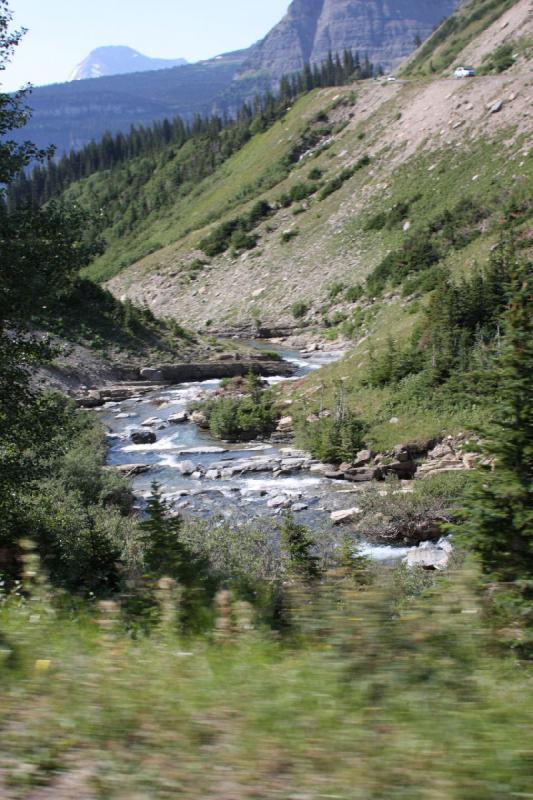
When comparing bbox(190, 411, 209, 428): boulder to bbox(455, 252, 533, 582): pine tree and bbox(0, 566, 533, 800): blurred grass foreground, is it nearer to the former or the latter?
bbox(455, 252, 533, 582): pine tree

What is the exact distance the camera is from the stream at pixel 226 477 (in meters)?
20.5

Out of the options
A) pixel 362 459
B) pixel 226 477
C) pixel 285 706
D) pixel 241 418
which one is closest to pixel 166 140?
pixel 241 418

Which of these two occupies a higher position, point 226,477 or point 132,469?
point 132,469

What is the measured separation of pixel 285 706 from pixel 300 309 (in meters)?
52.3

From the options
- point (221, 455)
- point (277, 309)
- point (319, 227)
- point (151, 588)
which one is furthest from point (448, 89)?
point (151, 588)

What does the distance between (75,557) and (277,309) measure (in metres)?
48.1

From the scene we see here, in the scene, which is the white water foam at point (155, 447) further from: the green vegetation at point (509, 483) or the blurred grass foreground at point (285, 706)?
the blurred grass foreground at point (285, 706)

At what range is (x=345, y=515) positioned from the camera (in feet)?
63.4

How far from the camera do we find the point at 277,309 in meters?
58.1

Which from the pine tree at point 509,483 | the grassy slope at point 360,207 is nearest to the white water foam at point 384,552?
the pine tree at point 509,483

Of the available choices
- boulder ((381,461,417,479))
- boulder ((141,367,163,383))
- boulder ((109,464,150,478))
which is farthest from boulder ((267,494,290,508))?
boulder ((141,367,163,383))

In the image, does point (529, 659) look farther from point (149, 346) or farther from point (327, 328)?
point (327, 328)

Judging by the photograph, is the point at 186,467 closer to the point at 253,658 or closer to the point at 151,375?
the point at 151,375

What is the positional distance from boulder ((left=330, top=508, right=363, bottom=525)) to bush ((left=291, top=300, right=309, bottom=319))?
3646 cm
